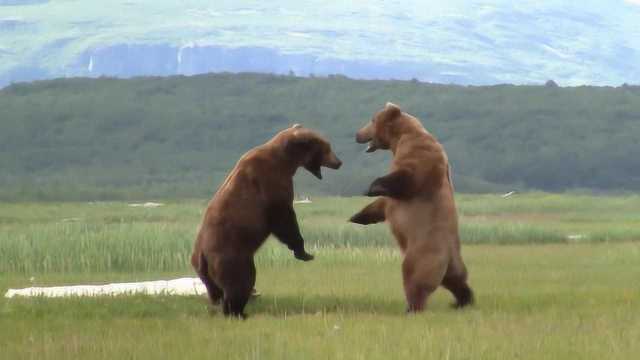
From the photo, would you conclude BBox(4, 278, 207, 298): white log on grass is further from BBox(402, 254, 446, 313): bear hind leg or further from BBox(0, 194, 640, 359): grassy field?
BBox(402, 254, 446, 313): bear hind leg

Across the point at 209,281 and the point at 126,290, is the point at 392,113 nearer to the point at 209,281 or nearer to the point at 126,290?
the point at 209,281

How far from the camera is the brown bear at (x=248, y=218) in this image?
8.73 m

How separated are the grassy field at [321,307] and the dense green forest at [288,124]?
1415 inches

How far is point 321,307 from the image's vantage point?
31.3 feet

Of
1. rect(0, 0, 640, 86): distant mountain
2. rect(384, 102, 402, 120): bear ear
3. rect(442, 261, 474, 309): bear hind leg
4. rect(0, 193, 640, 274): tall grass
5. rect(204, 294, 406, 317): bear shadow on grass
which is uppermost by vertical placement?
rect(384, 102, 402, 120): bear ear

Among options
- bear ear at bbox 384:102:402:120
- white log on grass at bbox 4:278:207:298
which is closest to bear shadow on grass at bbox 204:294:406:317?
white log on grass at bbox 4:278:207:298

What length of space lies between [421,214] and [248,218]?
1103 mm

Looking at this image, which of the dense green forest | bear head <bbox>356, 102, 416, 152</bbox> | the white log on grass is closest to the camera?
bear head <bbox>356, 102, 416, 152</bbox>

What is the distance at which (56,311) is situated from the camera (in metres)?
9.12

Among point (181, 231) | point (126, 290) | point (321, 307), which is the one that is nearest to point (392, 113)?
point (321, 307)

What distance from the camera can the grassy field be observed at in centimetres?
715

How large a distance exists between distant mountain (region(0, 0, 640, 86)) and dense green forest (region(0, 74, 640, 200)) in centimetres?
6094

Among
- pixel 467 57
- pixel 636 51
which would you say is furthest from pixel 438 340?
pixel 636 51

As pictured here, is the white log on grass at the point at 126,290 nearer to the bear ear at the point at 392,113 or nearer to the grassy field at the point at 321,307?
the grassy field at the point at 321,307
